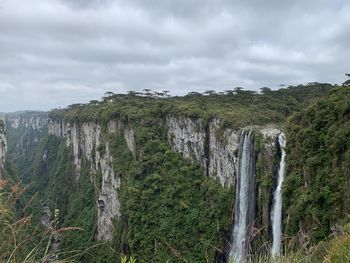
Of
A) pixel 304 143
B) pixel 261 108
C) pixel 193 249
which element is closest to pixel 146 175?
pixel 193 249

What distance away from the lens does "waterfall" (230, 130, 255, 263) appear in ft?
95.7

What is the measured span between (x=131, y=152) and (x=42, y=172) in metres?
56.7

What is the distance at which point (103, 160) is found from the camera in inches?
2127

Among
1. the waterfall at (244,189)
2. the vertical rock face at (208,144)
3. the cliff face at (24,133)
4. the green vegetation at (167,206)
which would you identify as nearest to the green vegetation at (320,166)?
the waterfall at (244,189)

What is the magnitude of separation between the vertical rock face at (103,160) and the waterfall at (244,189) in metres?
17.7

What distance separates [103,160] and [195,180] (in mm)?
20286

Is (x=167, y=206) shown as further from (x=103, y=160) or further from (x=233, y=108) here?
(x=103, y=160)

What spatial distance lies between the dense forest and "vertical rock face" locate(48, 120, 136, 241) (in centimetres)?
28

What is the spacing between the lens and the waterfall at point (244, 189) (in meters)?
29.2

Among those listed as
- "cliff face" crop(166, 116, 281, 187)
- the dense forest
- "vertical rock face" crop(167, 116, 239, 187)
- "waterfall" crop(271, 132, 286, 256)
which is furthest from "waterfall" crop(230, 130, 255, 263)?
"waterfall" crop(271, 132, 286, 256)

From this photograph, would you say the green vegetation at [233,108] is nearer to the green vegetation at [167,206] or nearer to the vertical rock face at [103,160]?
the vertical rock face at [103,160]

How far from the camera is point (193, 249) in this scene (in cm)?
3441

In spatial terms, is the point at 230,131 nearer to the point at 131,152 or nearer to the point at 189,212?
the point at 189,212

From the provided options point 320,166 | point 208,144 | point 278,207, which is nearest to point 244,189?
point 278,207
